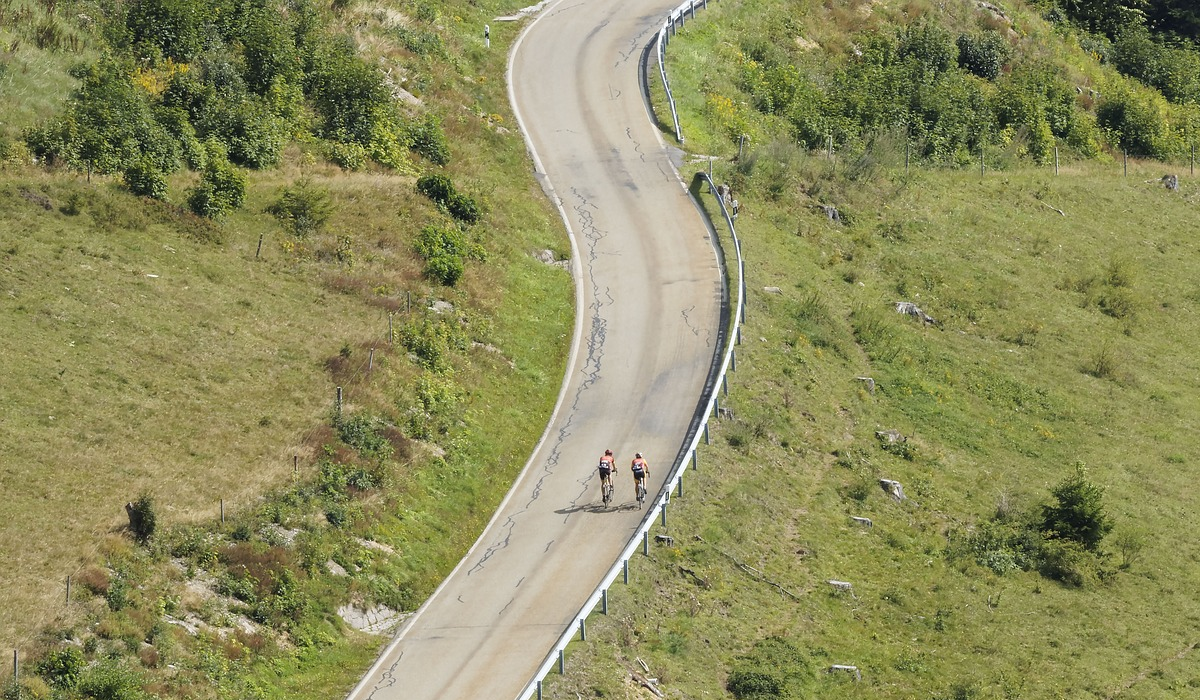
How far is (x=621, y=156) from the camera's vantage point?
2216 inches

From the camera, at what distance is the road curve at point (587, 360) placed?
31.2m

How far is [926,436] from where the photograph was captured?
44.5m

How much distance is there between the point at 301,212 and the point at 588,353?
10333 millimetres

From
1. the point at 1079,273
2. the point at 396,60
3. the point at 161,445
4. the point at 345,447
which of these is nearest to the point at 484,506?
the point at 345,447

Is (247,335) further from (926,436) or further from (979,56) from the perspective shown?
(979,56)

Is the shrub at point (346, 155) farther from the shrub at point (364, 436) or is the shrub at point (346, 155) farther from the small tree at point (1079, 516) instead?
the small tree at point (1079, 516)

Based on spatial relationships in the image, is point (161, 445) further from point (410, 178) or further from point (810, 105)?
point (810, 105)

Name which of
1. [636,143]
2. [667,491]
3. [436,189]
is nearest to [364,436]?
[667,491]

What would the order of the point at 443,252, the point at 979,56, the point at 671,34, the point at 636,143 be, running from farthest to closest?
the point at 979,56 < the point at 671,34 < the point at 636,143 < the point at 443,252

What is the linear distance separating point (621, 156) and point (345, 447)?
24.0 meters

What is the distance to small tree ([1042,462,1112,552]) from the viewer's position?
130 feet

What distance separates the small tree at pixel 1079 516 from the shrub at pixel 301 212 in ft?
79.1

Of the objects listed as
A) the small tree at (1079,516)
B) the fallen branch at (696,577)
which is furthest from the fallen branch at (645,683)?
the small tree at (1079,516)

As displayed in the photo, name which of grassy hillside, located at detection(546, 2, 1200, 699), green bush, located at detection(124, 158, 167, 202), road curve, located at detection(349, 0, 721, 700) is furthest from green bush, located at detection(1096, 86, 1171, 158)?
green bush, located at detection(124, 158, 167, 202)
